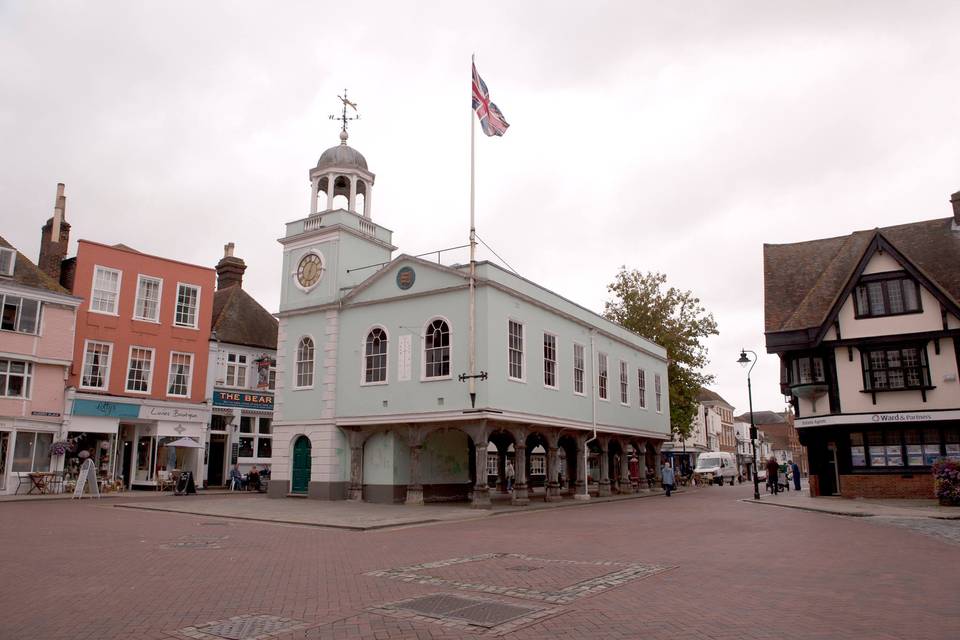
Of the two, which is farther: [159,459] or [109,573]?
[159,459]

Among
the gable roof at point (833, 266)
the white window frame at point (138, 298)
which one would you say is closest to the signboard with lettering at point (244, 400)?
the white window frame at point (138, 298)

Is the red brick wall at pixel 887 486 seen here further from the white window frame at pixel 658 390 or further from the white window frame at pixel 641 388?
the white window frame at pixel 658 390

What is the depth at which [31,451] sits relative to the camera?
1147 inches

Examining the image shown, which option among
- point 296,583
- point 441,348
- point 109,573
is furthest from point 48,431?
point 296,583

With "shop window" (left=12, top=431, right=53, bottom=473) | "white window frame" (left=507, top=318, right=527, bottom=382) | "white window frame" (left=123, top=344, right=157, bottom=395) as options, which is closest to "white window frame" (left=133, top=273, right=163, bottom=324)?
"white window frame" (left=123, top=344, right=157, bottom=395)

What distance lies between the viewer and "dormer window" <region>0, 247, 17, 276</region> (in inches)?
1140

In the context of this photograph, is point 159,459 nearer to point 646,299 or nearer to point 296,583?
point 296,583

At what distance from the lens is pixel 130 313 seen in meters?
33.2

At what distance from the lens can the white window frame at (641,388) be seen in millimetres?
37250

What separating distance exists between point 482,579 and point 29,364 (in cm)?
→ 2761

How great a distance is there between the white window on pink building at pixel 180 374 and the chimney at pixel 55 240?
6924mm

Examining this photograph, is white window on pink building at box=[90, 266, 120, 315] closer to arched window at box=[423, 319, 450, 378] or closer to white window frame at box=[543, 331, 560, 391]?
arched window at box=[423, 319, 450, 378]

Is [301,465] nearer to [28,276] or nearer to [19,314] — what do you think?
[19,314]

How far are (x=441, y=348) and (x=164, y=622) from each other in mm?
17998
